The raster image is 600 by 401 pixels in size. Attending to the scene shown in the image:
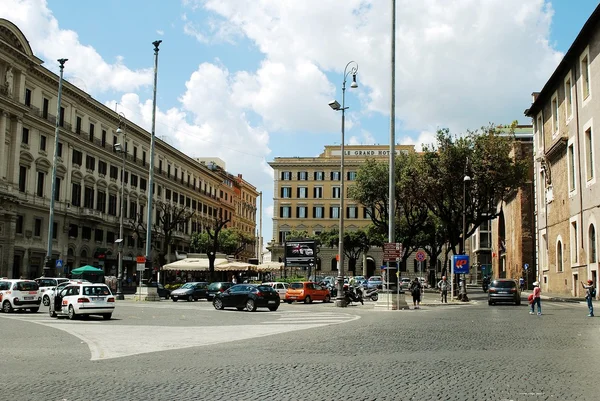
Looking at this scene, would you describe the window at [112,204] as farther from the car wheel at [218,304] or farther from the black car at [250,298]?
the black car at [250,298]

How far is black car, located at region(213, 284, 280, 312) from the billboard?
57.7 ft

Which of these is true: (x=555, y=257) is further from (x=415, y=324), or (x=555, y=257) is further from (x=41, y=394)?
(x=41, y=394)

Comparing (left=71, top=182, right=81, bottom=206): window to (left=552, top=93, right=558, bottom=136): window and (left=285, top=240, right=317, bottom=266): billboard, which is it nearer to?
(left=285, top=240, right=317, bottom=266): billboard

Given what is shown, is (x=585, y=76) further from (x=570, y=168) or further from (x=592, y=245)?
(x=592, y=245)

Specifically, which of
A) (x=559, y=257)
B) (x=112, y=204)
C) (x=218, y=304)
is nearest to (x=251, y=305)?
(x=218, y=304)

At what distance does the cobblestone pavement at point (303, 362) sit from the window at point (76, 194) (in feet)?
142

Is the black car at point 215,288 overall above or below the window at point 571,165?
below

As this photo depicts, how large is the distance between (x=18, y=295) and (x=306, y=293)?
17.5 m

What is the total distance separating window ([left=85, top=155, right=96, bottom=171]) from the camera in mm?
63106

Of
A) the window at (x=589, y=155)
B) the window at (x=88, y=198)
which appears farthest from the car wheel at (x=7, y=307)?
the window at (x=88, y=198)

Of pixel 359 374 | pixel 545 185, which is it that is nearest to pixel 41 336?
pixel 359 374

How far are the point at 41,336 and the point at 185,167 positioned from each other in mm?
75016

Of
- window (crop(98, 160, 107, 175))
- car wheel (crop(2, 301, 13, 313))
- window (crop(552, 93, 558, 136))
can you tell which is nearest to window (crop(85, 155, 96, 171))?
window (crop(98, 160, 107, 175))

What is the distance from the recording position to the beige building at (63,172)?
165ft
